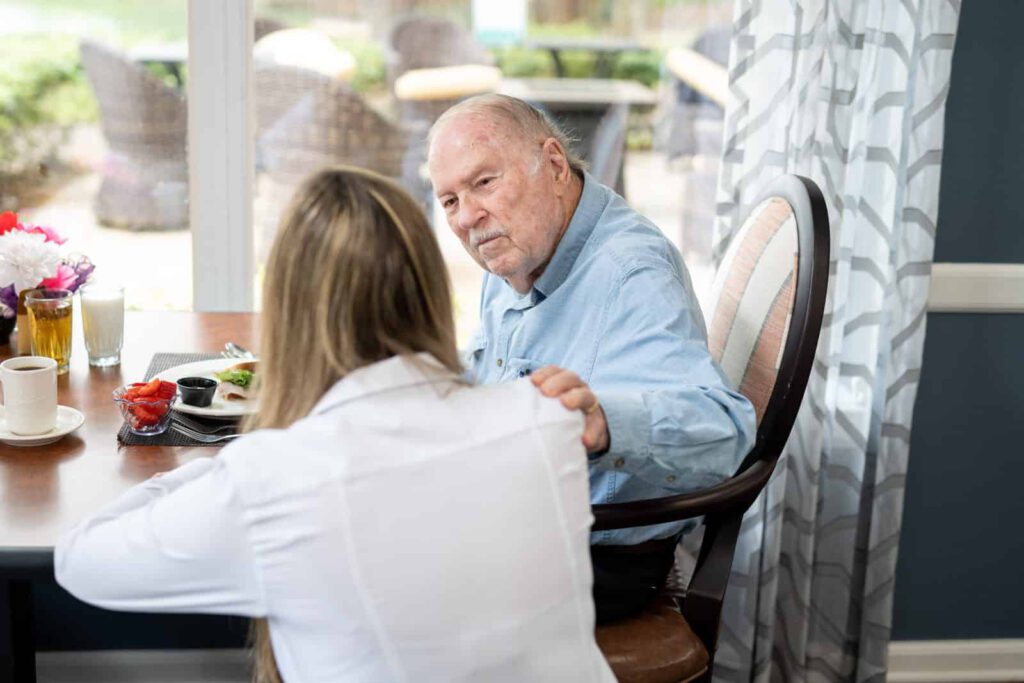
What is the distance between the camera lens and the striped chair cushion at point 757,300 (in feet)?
5.49

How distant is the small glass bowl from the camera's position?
1582 millimetres

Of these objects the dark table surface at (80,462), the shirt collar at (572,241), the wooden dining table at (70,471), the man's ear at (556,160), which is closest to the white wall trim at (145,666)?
the wooden dining table at (70,471)

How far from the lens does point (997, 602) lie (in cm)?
268

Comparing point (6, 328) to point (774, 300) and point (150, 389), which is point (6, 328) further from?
point (774, 300)

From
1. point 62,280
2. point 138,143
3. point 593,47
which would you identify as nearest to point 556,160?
point 62,280

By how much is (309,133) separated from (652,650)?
1578 mm

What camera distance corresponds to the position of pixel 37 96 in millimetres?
2629

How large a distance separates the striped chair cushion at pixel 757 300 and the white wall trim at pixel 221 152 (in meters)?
1.24

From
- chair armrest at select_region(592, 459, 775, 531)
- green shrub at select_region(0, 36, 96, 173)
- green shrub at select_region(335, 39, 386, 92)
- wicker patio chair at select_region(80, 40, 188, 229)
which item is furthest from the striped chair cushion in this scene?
green shrub at select_region(0, 36, 96, 173)

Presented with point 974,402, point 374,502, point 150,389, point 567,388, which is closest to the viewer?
point 374,502

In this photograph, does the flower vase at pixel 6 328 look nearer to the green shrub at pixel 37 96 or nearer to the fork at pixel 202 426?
the fork at pixel 202 426

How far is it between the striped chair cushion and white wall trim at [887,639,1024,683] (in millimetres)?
1219

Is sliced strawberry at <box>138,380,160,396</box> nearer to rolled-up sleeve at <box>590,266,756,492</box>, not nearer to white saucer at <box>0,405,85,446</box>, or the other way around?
white saucer at <box>0,405,85,446</box>

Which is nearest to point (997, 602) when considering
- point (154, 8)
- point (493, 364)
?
point (493, 364)
